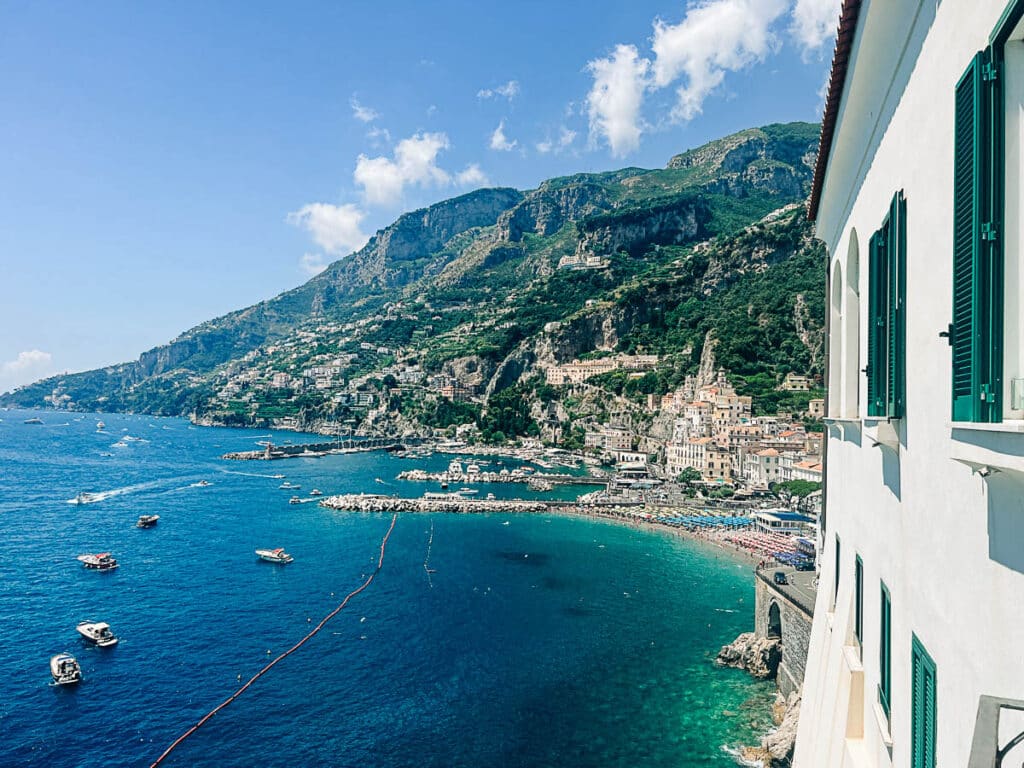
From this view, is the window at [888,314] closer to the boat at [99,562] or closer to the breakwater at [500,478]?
the boat at [99,562]

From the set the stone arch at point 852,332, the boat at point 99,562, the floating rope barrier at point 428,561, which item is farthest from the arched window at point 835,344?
the boat at point 99,562

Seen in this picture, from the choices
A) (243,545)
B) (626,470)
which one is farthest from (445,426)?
(243,545)

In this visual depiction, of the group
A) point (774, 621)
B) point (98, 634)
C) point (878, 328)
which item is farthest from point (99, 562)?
point (878, 328)

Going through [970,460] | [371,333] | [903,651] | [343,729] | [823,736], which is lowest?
[343,729]

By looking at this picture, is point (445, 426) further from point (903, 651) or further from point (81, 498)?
point (903, 651)

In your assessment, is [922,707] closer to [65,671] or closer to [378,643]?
[378,643]

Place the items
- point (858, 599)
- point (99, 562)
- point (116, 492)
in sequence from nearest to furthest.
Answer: point (858, 599), point (99, 562), point (116, 492)

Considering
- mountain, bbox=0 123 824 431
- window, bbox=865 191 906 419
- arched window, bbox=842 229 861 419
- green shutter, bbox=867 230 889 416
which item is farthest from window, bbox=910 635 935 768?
mountain, bbox=0 123 824 431
